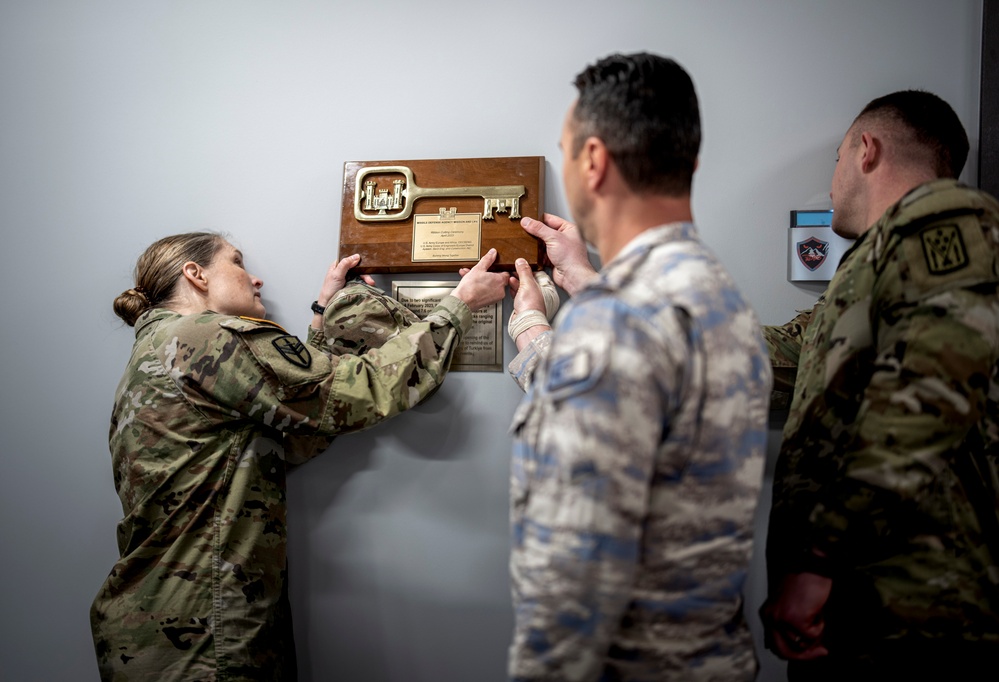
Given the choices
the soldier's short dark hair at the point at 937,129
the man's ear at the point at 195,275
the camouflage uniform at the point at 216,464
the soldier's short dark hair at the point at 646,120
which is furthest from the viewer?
the man's ear at the point at 195,275

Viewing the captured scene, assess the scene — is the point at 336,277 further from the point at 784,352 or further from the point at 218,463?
the point at 784,352

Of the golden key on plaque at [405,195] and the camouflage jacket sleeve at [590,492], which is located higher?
the golden key on plaque at [405,195]

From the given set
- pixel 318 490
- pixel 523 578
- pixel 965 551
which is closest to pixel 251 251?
pixel 318 490

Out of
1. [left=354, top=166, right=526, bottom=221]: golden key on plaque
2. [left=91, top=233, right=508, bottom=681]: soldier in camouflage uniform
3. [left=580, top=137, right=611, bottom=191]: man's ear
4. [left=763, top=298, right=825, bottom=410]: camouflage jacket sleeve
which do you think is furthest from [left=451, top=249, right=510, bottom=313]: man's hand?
[left=580, top=137, right=611, bottom=191]: man's ear

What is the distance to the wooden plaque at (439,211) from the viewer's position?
1.81m

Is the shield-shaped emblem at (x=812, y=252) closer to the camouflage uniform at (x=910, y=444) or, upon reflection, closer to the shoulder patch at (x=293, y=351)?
the camouflage uniform at (x=910, y=444)

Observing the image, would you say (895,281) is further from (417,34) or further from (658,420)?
(417,34)

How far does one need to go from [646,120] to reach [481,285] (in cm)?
87

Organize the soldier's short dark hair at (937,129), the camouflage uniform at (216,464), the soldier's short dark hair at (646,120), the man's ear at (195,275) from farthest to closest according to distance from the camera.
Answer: the man's ear at (195,275) < the camouflage uniform at (216,464) < the soldier's short dark hair at (937,129) < the soldier's short dark hair at (646,120)

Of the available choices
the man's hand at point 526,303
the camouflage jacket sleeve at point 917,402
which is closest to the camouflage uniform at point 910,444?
the camouflage jacket sleeve at point 917,402

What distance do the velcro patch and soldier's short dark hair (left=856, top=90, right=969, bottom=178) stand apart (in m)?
1.42

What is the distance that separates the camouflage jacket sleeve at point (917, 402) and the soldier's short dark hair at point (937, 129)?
1.17ft

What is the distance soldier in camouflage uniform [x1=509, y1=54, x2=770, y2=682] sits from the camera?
0.85 m

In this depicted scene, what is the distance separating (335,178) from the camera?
198 centimetres
